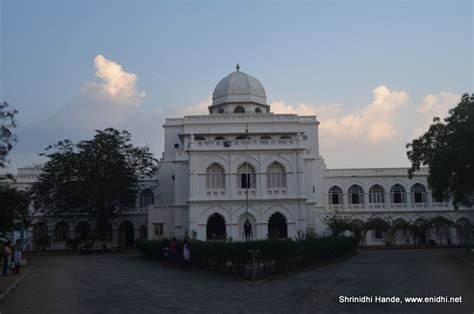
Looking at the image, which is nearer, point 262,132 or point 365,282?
point 365,282

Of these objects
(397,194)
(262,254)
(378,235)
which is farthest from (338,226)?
(262,254)

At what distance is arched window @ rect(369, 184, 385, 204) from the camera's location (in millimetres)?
51031

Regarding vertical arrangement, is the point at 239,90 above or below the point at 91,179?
above

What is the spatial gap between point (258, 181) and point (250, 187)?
0.81 meters

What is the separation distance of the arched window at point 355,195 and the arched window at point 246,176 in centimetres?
1585

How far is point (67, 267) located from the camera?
88.2 feet

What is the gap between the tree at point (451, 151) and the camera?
86.0 feet

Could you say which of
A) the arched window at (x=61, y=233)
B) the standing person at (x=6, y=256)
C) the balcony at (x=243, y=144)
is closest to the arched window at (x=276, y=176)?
the balcony at (x=243, y=144)

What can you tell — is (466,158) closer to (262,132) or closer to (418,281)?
(418,281)

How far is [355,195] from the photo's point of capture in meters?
51.2

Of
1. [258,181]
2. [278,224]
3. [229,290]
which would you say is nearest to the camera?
[229,290]

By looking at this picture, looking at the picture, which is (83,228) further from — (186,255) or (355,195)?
(186,255)

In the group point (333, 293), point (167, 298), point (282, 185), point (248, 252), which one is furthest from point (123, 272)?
point (282, 185)

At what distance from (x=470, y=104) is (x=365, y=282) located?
1368cm
